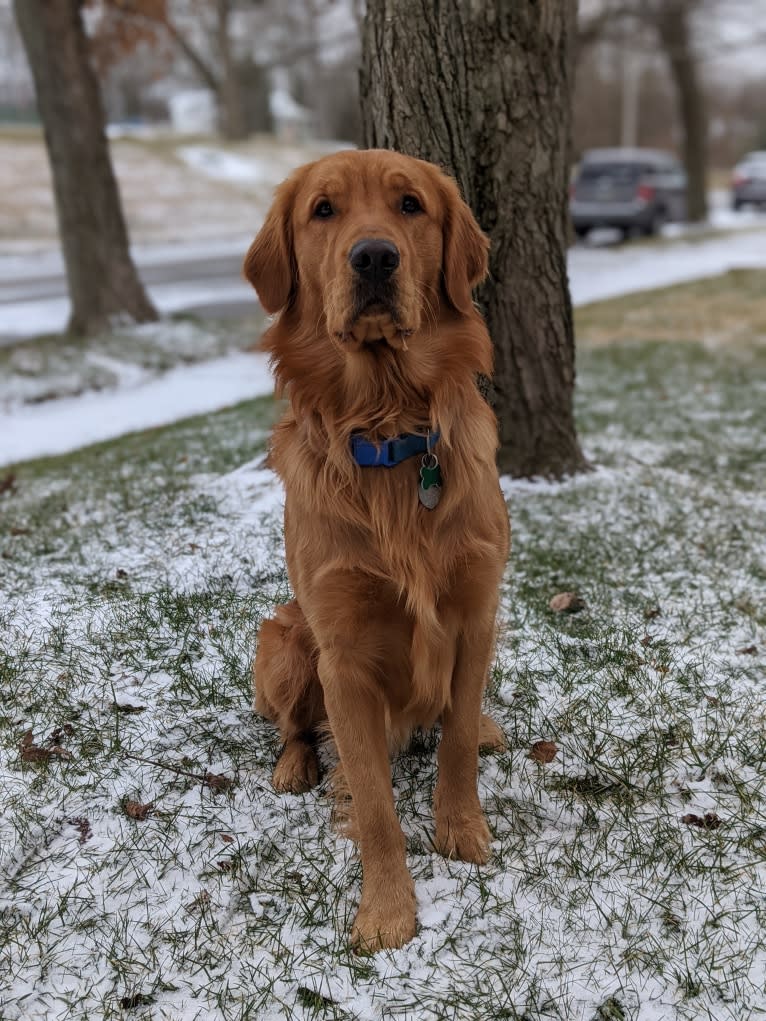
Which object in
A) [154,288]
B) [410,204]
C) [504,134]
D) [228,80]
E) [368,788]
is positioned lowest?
[154,288]

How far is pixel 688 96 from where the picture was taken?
881 inches

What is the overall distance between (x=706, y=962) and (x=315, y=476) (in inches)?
60.8

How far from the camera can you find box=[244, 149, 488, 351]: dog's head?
225cm

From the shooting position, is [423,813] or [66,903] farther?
[423,813]

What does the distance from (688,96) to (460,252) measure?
2335 cm

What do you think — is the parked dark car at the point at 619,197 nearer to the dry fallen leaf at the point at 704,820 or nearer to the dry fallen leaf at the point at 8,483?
the dry fallen leaf at the point at 8,483

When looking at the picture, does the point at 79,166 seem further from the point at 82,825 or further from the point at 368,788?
the point at 368,788

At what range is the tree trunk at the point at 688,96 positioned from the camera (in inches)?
811

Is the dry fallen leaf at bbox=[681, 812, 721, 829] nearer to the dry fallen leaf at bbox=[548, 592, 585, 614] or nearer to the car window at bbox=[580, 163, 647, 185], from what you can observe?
the dry fallen leaf at bbox=[548, 592, 585, 614]

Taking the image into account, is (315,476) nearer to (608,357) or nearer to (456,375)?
(456,375)

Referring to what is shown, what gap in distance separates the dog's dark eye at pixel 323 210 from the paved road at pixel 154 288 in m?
8.95

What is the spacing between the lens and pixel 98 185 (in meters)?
9.80

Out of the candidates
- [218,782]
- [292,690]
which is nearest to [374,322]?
[292,690]

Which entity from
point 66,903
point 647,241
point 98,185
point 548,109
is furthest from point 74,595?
point 647,241
